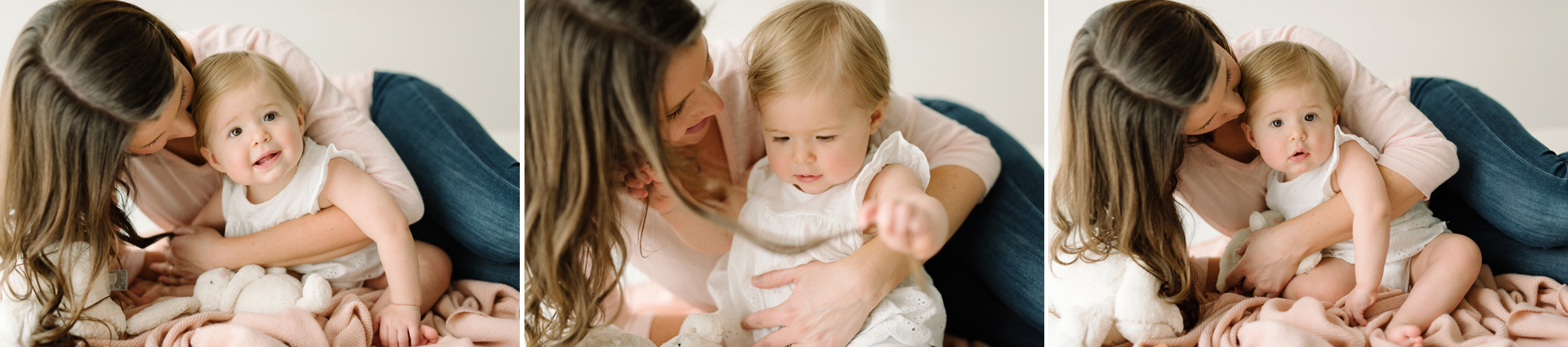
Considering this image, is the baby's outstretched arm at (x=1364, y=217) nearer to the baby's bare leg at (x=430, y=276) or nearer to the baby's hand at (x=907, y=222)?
the baby's hand at (x=907, y=222)

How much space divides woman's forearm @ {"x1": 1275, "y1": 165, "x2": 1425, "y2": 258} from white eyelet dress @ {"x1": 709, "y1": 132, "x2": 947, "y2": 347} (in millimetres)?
569

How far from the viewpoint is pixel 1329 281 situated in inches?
51.3

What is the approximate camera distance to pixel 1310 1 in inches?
52.7

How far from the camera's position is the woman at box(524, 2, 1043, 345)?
3.32ft

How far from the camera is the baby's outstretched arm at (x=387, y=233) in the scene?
1.23m

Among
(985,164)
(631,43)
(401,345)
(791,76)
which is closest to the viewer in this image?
(631,43)

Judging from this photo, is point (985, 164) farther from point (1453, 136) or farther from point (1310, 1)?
point (1453, 136)

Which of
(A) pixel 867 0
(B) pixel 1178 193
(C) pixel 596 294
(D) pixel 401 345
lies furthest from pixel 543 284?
(B) pixel 1178 193

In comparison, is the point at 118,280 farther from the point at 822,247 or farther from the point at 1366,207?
the point at 1366,207

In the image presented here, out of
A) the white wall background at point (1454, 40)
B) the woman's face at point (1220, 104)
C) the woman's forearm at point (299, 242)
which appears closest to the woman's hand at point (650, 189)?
the woman's forearm at point (299, 242)

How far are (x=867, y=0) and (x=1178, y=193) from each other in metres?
0.57

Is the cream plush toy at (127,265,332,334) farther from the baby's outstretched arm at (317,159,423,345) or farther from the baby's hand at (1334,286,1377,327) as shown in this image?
the baby's hand at (1334,286,1377,327)

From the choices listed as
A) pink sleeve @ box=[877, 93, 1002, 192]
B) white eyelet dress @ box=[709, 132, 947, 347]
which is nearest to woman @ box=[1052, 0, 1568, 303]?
pink sleeve @ box=[877, 93, 1002, 192]

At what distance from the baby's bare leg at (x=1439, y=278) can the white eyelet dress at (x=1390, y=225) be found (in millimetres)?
16
